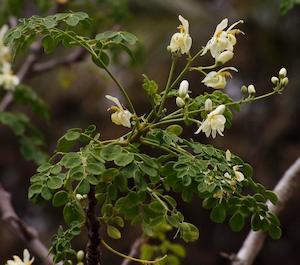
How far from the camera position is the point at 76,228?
864mm

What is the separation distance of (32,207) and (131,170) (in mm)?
2405

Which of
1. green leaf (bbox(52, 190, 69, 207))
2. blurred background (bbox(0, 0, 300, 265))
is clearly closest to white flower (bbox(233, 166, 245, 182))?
A: green leaf (bbox(52, 190, 69, 207))

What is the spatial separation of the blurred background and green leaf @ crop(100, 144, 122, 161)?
6.47 feet

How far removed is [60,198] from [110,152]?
0.29 ft

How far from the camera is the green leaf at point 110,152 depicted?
0.81 m

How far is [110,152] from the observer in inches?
32.4

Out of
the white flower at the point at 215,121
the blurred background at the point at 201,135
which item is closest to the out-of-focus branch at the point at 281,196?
the white flower at the point at 215,121

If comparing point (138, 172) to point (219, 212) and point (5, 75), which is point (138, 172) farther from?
point (5, 75)

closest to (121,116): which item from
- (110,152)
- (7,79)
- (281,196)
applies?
(110,152)

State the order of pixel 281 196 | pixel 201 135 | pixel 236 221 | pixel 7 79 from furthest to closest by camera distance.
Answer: pixel 201 135 < pixel 7 79 < pixel 281 196 < pixel 236 221

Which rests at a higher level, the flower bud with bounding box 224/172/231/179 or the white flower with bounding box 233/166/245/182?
the flower bud with bounding box 224/172/231/179

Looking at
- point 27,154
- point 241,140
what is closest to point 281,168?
point 241,140

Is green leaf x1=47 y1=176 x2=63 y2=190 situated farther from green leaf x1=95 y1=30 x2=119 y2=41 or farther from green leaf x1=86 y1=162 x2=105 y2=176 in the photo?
green leaf x1=95 y1=30 x2=119 y2=41

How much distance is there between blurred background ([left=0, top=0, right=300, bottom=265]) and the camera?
9.79 feet
